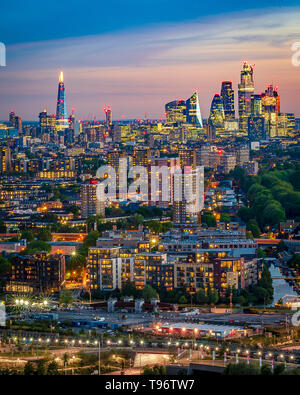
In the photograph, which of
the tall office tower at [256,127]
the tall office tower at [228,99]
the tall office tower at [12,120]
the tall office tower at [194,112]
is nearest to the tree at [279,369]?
the tall office tower at [12,120]

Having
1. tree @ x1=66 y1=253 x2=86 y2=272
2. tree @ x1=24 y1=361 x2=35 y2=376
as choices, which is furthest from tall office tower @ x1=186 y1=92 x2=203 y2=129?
tree @ x1=24 y1=361 x2=35 y2=376

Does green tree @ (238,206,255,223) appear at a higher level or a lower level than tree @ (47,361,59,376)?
higher

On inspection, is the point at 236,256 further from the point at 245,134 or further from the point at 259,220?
the point at 245,134

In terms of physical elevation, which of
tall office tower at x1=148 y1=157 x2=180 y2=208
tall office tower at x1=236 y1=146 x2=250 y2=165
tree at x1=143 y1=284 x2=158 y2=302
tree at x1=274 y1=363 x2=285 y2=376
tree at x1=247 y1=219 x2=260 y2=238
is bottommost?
tree at x1=274 y1=363 x2=285 y2=376

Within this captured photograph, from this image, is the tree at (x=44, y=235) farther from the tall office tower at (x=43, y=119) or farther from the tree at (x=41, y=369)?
the tall office tower at (x=43, y=119)

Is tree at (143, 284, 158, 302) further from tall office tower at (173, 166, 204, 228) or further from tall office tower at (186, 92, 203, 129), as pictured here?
tall office tower at (186, 92, 203, 129)

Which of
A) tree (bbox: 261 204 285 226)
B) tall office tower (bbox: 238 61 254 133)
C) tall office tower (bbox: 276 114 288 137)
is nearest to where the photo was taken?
tree (bbox: 261 204 285 226)

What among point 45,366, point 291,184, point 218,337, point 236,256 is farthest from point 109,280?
point 291,184
